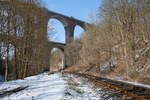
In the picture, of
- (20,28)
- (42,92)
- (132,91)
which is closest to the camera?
(132,91)

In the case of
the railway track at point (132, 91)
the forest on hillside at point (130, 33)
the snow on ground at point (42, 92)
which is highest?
the forest on hillside at point (130, 33)

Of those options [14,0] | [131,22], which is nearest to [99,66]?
[131,22]

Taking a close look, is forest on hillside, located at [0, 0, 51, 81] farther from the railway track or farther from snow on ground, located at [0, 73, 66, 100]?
the railway track

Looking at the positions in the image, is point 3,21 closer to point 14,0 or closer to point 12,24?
point 12,24

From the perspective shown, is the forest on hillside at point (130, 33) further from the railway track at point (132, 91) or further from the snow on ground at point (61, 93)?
the snow on ground at point (61, 93)

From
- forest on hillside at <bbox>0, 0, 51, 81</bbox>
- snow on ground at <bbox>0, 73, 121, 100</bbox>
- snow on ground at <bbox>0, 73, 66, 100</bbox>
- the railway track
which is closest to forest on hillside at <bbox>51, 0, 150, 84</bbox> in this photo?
the railway track

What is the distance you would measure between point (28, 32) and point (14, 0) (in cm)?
264

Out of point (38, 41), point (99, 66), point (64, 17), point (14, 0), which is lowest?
point (99, 66)

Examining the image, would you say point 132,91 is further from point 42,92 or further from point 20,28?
point 20,28

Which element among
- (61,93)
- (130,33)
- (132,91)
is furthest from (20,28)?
(132,91)

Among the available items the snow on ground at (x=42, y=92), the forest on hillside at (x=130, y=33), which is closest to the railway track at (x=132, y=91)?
the snow on ground at (x=42, y=92)

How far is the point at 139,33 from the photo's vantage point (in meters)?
12.9

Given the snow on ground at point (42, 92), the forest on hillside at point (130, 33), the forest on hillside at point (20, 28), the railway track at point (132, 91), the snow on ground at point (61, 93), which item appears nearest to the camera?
the railway track at point (132, 91)

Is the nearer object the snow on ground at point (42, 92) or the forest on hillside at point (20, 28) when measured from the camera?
the snow on ground at point (42, 92)
